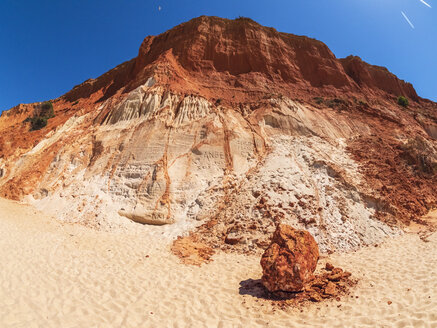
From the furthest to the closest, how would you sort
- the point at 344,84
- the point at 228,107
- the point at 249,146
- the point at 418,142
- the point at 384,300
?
the point at 344,84
the point at 228,107
the point at 418,142
the point at 249,146
the point at 384,300

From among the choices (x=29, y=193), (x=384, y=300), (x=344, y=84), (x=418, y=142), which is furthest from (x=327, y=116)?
→ (x=29, y=193)

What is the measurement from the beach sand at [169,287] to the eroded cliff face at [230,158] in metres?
1.71

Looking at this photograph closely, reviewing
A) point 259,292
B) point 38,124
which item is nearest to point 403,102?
point 259,292

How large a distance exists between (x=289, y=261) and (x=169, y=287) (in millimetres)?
3278

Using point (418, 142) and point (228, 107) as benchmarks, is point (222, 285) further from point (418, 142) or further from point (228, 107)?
point (418, 142)

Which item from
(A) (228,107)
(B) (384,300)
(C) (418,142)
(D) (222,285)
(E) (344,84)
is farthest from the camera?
(E) (344,84)

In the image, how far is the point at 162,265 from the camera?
304 inches

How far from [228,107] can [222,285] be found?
559 inches

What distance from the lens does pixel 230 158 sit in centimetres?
1412

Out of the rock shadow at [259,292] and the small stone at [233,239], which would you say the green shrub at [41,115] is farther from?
the rock shadow at [259,292]

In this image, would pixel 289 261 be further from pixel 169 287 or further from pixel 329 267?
pixel 169 287

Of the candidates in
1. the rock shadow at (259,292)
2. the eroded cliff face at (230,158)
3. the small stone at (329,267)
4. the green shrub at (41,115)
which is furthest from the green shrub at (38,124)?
the small stone at (329,267)

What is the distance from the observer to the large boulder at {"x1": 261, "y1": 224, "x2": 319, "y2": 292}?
5.88 meters

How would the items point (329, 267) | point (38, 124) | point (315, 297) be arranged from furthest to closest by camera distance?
1. point (38, 124)
2. point (329, 267)
3. point (315, 297)
